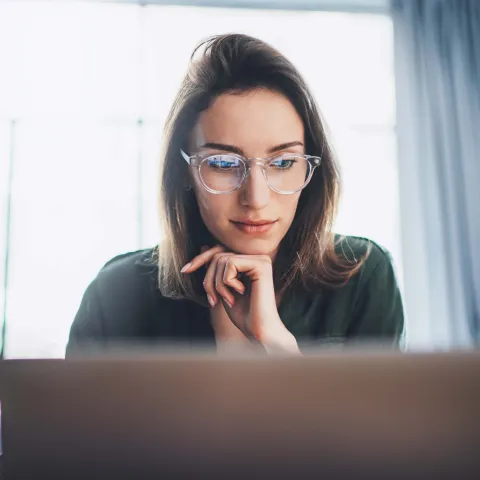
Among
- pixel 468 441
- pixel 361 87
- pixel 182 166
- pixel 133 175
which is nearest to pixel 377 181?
pixel 361 87

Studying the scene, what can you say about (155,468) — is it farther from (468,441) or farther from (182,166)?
(182,166)

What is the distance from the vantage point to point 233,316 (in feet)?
3.53

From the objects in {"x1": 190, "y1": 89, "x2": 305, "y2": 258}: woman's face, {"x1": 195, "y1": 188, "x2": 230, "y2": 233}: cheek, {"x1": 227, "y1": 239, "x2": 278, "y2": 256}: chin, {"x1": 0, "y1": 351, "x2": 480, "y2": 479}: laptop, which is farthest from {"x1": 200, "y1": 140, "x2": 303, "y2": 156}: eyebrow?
{"x1": 0, "y1": 351, "x2": 480, "y2": 479}: laptop

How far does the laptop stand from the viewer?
365mm

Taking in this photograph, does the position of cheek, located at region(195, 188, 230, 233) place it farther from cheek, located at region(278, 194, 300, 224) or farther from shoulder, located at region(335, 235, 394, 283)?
shoulder, located at region(335, 235, 394, 283)

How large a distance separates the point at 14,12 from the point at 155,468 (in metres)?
1.33

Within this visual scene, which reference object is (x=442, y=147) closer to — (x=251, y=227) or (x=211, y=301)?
(x=251, y=227)

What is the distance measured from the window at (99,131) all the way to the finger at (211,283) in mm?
185

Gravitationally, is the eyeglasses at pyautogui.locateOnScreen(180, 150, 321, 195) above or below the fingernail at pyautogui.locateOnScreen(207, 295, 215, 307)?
above

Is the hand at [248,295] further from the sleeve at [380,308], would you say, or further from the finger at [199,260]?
the sleeve at [380,308]

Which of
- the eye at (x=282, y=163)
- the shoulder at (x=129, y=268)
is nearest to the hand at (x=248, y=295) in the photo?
the shoulder at (x=129, y=268)

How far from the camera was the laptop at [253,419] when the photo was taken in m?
0.36

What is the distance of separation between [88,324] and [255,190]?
19.6 inches

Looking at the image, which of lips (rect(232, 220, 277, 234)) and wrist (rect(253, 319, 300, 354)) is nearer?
wrist (rect(253, 319, 300, 354))
